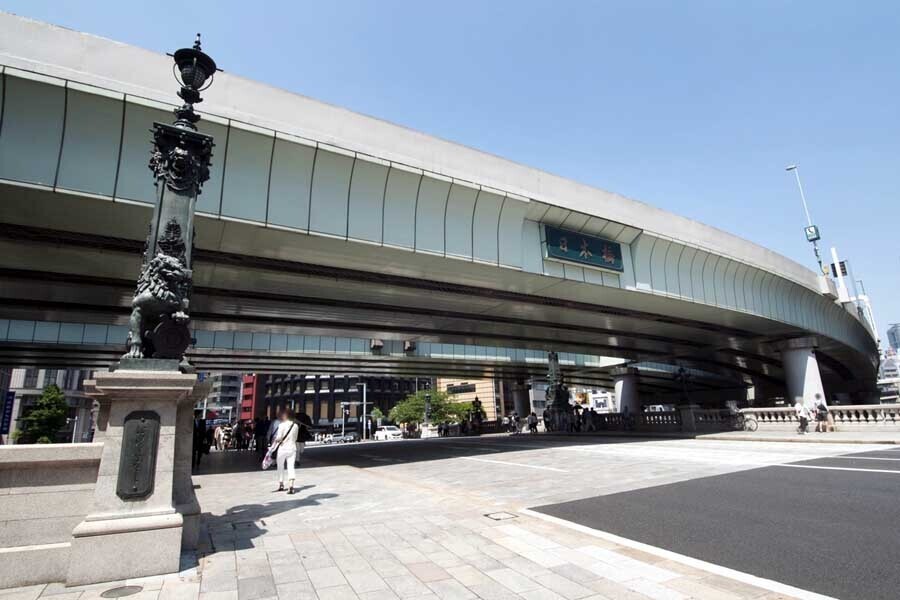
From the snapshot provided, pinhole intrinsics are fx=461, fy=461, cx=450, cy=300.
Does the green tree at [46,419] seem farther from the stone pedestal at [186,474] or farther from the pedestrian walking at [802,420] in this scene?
the pedestrian walking at [802,420]

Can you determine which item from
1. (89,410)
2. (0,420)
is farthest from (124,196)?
(89,410)

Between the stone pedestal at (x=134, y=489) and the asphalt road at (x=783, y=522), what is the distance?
17.4 ft

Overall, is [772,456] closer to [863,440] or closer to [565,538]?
[863,440]

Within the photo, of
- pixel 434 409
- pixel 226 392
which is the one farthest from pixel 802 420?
pixel 226 392

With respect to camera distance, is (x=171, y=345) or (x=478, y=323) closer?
(x=171, y=345)

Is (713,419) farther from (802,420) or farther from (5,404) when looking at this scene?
(5,404)

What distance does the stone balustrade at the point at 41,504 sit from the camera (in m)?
4.49

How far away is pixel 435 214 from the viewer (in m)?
14.2

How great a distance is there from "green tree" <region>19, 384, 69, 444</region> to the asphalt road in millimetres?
57505

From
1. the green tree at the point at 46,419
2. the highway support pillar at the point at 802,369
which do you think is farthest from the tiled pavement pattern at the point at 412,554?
the green tree at the point at 46,419

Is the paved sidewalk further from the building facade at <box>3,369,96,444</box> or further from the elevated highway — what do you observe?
the building facade at <box>3,369,96,444</box>

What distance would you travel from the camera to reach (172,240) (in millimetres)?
5707

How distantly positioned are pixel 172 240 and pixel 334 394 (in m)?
95.5

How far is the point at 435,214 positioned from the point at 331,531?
9.78 metres
